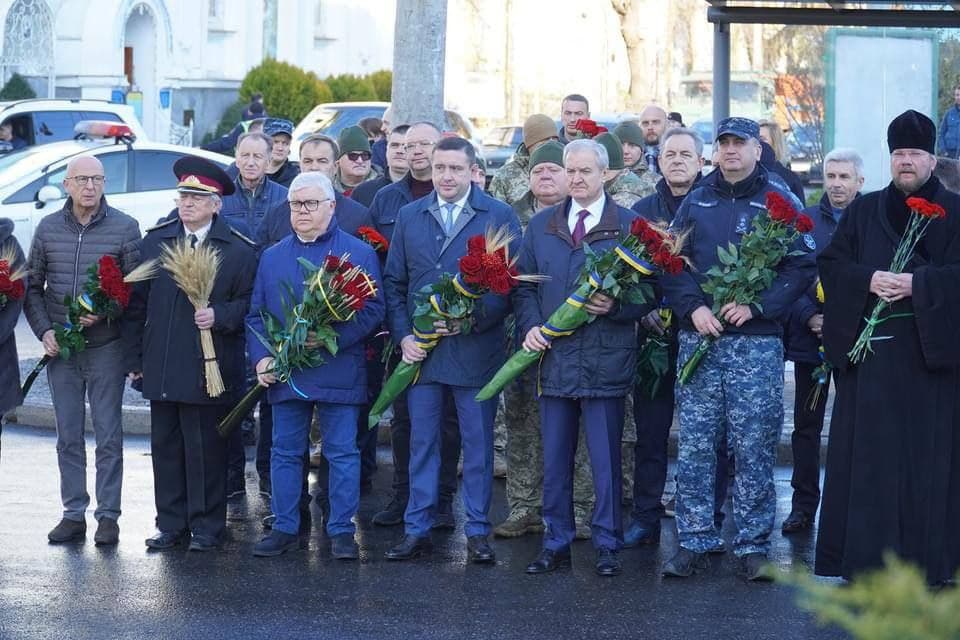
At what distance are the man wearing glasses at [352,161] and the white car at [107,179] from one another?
768 cm

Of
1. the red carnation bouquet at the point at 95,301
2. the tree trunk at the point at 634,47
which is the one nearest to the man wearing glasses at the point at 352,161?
the red carnation bouquet at the point at 95,301

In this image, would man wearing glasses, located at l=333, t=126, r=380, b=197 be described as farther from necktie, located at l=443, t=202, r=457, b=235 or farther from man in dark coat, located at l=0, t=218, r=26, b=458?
man in dark coat, located at l=0, t=218, r=26, b=458

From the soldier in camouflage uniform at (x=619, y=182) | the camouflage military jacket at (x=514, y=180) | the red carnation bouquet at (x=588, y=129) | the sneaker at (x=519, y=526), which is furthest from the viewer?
the red carnation bouquet at (x=588, y=129)

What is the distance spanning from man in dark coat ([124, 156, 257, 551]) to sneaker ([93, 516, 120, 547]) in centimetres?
24

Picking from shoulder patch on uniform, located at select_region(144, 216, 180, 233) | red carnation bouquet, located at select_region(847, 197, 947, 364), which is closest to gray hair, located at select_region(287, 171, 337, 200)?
shoulder patch on uniform, located at select_region(144, 216, 180, 233)

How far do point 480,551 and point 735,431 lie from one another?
142 centimetres

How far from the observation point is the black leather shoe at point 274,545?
26.0 ft

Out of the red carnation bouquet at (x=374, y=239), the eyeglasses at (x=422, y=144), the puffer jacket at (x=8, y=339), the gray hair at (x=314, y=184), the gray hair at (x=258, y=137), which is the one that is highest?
the gray hair at (x=258, y=137)

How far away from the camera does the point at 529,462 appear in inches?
336

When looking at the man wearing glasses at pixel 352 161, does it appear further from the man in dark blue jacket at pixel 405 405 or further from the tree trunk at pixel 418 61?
the tree trunk at pixel 418 61

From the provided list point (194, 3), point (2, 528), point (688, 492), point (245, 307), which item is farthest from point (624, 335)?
point (194, 3)

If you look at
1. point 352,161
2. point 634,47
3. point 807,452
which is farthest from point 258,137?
point 634,47

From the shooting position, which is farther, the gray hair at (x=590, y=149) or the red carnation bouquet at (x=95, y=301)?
the red carnation bouquet at (x=95, y=301)

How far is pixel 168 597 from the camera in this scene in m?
7.12
